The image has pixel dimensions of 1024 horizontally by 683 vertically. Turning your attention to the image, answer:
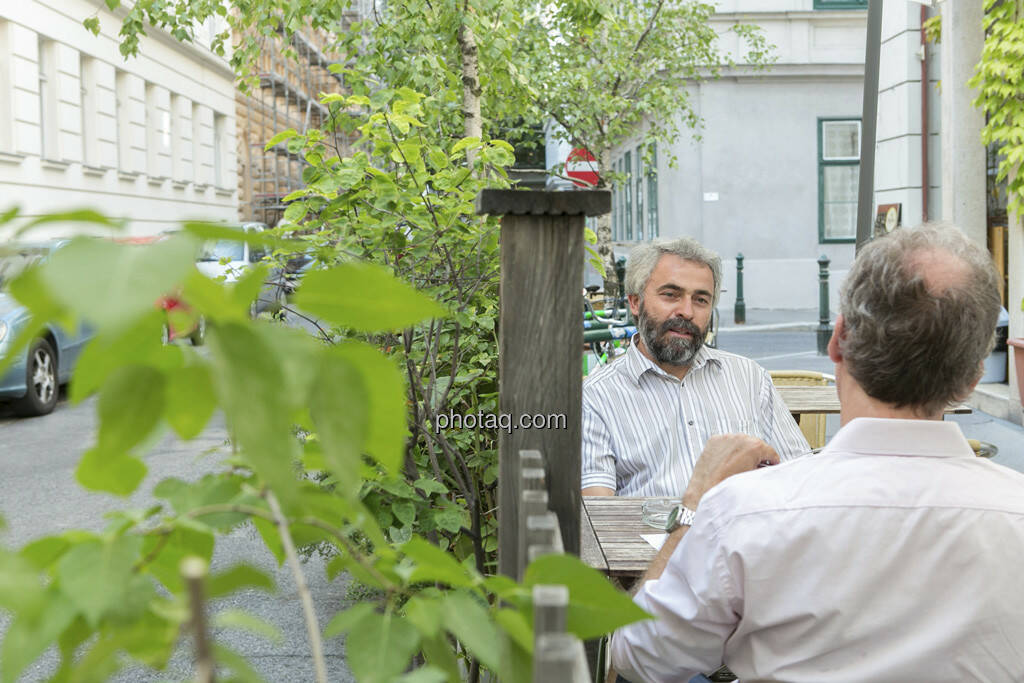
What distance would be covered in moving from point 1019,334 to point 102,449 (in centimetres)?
967

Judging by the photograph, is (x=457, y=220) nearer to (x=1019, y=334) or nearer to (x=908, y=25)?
(x=1019, y=334)

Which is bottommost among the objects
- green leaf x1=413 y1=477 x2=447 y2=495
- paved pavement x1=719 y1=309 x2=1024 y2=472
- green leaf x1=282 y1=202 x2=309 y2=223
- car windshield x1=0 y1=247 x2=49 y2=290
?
paved pavement x1=719 y1=309 x2=1024 y2=472

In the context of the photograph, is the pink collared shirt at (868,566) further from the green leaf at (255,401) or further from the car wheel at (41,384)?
the car wheel at (41,384)

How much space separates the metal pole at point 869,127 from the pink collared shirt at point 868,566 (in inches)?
215

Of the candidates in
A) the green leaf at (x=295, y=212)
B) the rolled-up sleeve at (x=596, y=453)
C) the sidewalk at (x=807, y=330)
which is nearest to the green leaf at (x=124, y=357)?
the green leaf at (x=295, y=212)

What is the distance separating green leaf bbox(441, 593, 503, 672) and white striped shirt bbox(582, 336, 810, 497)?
2.63 metres

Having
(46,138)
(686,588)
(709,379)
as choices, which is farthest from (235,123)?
(686,588)

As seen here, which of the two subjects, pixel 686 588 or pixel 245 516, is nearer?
pixel 245 516

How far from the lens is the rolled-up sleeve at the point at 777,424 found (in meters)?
3.87

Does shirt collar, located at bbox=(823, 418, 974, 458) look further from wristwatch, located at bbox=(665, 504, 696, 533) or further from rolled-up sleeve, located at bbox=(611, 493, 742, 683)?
wristwatch, located at bbox=(665, 504, 696, 533)

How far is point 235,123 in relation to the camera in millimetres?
29922

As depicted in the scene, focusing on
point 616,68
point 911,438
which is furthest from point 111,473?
point 616,68

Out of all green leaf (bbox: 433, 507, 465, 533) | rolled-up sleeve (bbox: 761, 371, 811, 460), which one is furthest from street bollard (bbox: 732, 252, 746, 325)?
green leaf (bbox: 433, 507, 465, 533)

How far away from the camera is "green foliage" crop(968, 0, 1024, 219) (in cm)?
886
